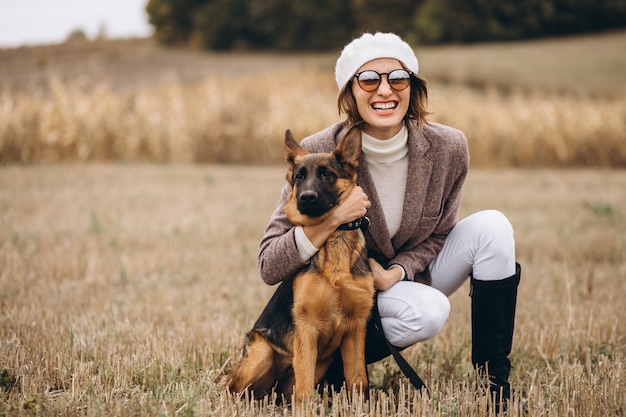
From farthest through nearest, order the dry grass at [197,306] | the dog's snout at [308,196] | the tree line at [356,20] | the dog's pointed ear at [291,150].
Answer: the tree line at [356,20] < the dog's pointed ear at [291,150] < the dry grass at [197,306] < the dog's snout at [308,196]

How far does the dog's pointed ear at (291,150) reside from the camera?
3.19 m

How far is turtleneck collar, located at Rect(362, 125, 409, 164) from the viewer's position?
3441mm

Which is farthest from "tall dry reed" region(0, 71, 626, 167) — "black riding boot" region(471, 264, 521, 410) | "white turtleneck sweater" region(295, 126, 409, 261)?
"black riding boot" region(471, 264, 521, 410)

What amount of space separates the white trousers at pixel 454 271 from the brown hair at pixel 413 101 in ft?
2.36

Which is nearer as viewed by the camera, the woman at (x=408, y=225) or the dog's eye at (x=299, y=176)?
the dog's eye at (x=299, y=176)

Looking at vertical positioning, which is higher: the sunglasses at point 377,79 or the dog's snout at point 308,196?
the sunglasses at point 377,79

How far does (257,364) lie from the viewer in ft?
10.1

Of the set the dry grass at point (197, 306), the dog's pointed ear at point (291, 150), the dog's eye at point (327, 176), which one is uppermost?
the dog's pointed ear at point (291, 150)

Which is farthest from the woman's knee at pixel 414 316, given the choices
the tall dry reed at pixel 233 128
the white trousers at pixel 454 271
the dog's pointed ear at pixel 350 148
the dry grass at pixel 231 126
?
the dry grass at pixel 231 126

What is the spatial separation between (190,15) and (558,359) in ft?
168

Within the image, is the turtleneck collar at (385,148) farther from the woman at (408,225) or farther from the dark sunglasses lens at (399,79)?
the dark sunglasses lens at (399,79)

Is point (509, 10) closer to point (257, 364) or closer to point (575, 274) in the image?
point (575, 274)

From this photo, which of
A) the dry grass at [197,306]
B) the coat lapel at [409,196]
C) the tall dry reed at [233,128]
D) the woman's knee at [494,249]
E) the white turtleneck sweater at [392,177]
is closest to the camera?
the dry grass at [197,306]

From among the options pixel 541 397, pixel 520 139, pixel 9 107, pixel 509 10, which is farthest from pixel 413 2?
pixel 541 397
